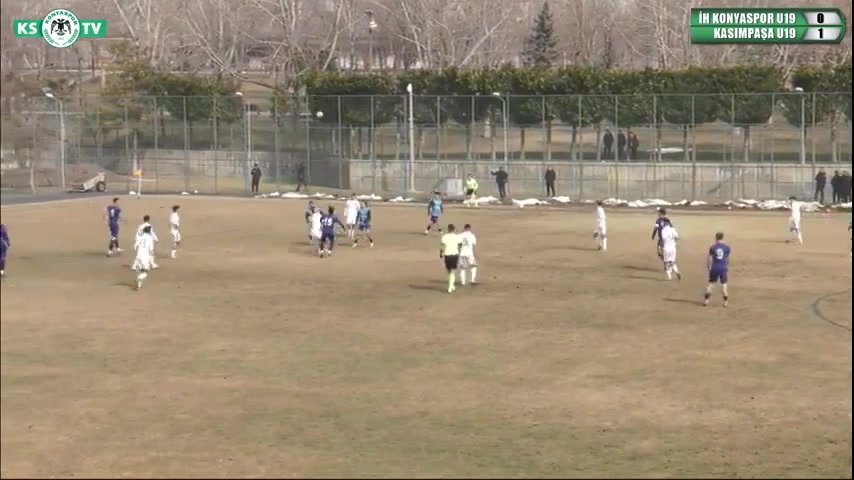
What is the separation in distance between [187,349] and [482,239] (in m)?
22.6

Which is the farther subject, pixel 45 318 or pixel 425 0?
pixel 425 0

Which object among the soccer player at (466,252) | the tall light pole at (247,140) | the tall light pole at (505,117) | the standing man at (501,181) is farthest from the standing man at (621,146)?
the soccer player at (466,252)

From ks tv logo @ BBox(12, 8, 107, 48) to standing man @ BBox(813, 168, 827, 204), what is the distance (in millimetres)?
47635

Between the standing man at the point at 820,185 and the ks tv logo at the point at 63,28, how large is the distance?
47.6 m

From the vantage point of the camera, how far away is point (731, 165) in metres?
61.8

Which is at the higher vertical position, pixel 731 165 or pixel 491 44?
pixel 491 44

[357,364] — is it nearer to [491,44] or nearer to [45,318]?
[45,318]

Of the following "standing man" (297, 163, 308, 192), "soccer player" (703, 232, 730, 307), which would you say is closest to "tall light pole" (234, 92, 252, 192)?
"standing man" (297, 163, 308, 192)

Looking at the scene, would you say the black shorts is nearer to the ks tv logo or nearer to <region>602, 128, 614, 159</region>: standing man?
the ks tv logo

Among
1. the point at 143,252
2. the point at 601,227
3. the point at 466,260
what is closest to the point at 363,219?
the point at 601,227

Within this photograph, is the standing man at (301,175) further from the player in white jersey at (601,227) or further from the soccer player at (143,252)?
the soccer player at (143,252)

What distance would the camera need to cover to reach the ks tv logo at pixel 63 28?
1355 cm

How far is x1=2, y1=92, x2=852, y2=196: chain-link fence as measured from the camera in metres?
62.8

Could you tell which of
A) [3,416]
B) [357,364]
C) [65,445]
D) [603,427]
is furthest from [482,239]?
[3,416]
